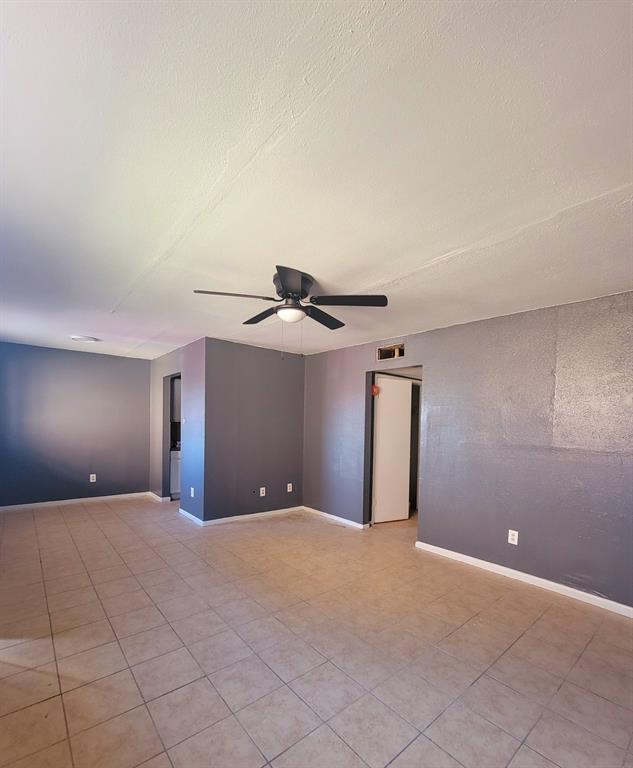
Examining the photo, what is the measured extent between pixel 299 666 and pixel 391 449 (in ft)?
10.4

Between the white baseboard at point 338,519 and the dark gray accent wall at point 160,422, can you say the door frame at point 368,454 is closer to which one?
the white baseboard at point 338,519

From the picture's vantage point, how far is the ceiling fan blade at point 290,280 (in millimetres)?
2183

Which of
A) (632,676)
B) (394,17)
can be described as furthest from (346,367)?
(394,17)

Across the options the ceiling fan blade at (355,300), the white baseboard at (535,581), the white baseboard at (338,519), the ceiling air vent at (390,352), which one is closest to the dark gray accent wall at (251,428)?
the white baseboard at (338,519)

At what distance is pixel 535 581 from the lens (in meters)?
3.13

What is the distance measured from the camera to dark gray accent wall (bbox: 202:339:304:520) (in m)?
4.71

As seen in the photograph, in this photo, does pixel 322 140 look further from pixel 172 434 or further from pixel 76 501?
pixel 76 501

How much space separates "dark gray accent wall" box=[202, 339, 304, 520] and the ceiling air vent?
1424 millimetres

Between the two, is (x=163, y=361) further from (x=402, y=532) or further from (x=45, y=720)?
(x=45, y=720)

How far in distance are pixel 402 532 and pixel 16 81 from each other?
15.7 feet

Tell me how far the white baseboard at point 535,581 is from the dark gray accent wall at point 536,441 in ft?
0.15

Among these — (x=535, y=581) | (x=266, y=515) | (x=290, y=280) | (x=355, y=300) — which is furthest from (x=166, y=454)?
(x=535, y=581)

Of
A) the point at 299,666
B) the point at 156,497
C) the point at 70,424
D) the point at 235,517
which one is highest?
the point at 70,424

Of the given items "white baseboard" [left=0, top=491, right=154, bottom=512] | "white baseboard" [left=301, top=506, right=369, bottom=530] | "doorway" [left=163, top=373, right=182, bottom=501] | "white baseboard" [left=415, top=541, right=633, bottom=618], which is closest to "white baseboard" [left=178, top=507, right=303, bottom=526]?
"white baseboard" [left=301, top=506, right=369, bottom=530]
